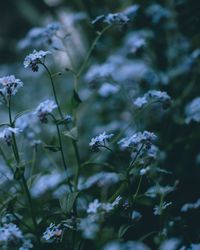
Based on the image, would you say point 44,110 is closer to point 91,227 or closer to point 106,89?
point 91,227

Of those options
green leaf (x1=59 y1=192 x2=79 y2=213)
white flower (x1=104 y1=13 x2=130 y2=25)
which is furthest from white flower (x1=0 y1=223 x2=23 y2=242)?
white flower (x1=104 y1=13 x2=130 y2=25)

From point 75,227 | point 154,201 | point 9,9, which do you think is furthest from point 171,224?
point 9,9

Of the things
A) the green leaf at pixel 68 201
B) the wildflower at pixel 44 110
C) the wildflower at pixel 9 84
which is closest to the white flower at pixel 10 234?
the green leaf at pixel 68 201

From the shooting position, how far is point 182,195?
2.58 metres

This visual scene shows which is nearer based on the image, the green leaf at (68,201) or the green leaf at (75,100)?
the green leaf at (68,201)

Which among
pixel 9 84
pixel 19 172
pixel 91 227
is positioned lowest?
pixel 91 227

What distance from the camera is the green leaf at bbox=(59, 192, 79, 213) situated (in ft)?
5.99

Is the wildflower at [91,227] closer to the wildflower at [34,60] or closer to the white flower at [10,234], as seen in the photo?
the white flower at [10,234]

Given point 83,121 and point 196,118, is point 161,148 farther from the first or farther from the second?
point 83,121

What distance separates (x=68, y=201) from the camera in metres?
1.85

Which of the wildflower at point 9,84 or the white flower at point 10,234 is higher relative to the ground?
the wildflower at point 9,84

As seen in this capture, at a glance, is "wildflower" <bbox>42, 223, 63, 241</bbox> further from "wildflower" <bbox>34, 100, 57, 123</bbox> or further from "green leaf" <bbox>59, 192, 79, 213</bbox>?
"wildflower" <bbox>34, 100, 57, 123</bbox>

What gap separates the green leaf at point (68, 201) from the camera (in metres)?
1.82

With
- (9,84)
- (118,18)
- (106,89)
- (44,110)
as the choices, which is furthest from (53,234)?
(106,89)
